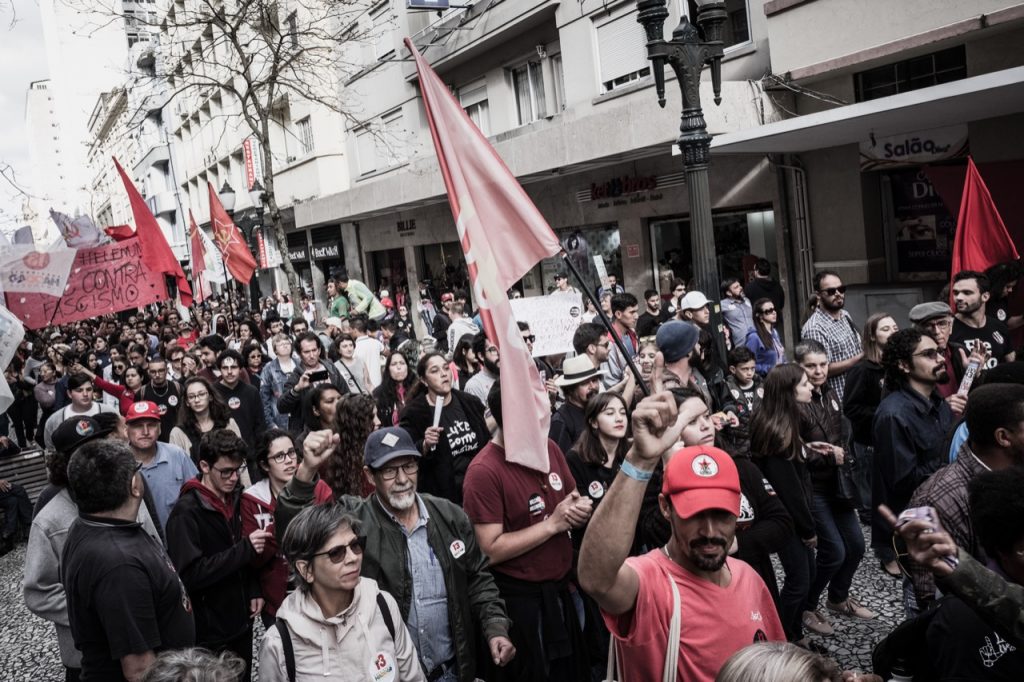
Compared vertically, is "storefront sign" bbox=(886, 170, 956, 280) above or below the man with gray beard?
above

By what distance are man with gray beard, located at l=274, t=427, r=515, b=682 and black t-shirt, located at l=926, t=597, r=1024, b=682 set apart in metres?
1.69

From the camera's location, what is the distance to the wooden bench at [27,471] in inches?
364

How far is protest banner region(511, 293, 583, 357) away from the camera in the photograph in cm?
902

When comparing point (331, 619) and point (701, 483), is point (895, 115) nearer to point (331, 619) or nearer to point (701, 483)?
point (701, 483)

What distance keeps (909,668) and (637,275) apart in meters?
13.9

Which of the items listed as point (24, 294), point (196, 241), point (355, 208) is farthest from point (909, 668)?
point (355, 208)

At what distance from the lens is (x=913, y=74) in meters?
10.9

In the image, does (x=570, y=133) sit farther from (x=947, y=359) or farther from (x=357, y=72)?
(x=357, y=72)

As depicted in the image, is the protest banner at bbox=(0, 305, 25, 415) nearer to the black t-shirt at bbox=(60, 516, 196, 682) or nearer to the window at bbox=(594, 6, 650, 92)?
the black t-shirt at bbox=(60, 516, 196, 682)

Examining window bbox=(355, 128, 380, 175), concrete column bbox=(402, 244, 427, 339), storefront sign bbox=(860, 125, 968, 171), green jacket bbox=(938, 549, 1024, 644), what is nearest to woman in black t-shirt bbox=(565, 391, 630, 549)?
green jacket bbox=(938, 549, 1024, 644)

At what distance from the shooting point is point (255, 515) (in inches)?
169

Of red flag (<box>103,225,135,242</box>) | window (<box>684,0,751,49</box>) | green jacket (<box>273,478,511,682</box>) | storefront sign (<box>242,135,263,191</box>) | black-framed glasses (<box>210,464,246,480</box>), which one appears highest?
storefront sign (<box>242,135,263,191</box>)

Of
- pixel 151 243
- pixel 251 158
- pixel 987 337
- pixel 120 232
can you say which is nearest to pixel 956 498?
pixel 987 337

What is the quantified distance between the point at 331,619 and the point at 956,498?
2.27 m
